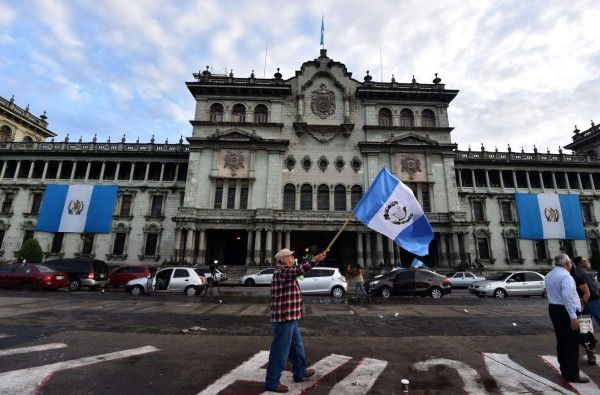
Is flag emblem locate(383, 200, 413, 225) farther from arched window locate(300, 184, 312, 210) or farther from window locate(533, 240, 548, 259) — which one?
window locate(533, 240, 548, 259)

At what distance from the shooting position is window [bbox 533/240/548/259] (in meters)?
34.0

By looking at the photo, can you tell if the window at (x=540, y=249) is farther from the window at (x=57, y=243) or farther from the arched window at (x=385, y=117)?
the window at (x=57, y=243)

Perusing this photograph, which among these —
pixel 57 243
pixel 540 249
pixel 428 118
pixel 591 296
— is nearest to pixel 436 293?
pixel 591 296

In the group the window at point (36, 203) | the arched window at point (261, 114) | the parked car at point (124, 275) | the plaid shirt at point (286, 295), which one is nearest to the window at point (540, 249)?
the arched window at point (261, 114)

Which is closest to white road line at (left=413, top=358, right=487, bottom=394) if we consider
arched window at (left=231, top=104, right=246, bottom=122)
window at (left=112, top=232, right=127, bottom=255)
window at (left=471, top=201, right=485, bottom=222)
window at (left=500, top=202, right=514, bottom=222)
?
arched window at (left=231, top=104, right=246, bottom=122)

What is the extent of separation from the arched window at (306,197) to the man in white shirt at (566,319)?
86.6 ft

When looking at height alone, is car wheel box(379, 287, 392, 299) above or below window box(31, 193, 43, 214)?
below

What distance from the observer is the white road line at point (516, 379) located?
13.0 ft

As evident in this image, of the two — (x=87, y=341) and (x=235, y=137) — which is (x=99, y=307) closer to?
(x=87, y=341)

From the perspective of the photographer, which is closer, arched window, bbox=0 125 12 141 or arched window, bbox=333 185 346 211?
arched window, bbox=333 185 346 211

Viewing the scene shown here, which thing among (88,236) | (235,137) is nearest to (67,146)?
(88,236)

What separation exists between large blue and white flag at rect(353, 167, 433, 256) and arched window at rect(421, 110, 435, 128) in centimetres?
3002

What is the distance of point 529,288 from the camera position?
16.4 metres

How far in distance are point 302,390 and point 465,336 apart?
5.05 metres
